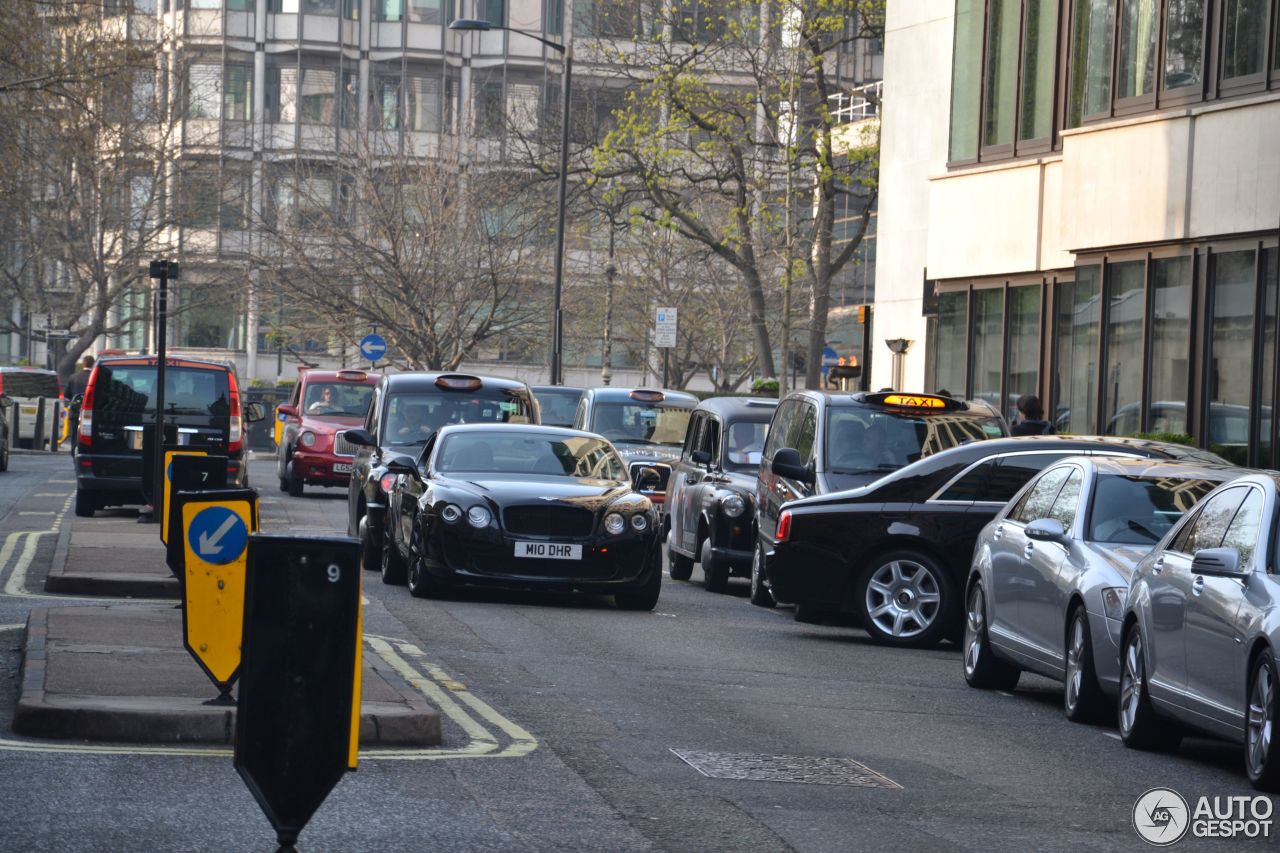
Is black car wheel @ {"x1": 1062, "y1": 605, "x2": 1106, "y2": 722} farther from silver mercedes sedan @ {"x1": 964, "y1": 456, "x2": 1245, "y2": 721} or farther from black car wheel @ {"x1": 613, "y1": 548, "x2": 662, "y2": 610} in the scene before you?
black car wheel @ {"x1": 613, "y1": 548, "x2": 662, "y2": 610}

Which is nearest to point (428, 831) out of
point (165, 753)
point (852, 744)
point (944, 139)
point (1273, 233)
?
point (165, 753)

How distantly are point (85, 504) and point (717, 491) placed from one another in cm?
904

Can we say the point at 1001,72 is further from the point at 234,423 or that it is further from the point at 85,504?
the point at 85,504

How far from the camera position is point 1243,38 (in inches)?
883

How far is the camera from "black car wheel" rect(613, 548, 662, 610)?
16375 millimetres

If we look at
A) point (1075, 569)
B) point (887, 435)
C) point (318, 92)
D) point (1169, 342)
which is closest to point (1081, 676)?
point (1075, 569)

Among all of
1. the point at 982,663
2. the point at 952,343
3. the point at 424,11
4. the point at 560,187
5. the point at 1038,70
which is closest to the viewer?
the point at 982,663

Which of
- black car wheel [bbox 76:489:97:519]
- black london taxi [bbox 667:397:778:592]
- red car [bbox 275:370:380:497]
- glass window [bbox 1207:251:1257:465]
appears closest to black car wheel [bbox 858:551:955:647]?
black london taxi [bbox 667:397:778:592]

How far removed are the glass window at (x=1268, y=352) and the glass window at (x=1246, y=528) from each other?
41.5 ft

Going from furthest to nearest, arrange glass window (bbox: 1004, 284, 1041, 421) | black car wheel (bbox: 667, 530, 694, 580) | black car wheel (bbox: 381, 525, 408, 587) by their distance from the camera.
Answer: glass window (bbox: 1004, 284, 1041, 421) → black car wheel (bbox: 667, 530, 694, 580) → black car wheel (bbox: 381, 525, 408, 587)

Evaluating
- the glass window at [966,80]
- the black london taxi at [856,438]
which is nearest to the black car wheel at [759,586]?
the black london taxi at [856,438]

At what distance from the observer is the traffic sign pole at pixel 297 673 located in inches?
244

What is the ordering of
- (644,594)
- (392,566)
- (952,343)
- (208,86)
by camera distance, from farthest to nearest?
(208,86) → (952,343) → (392,566) → (644,594)

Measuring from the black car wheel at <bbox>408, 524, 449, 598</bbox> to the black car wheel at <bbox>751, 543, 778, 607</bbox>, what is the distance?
2740mm
